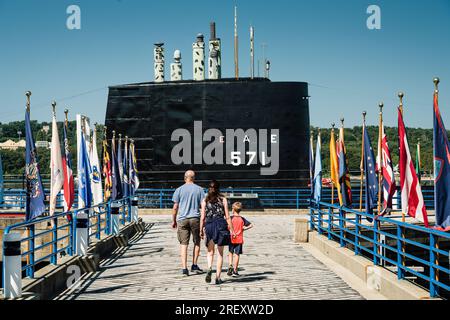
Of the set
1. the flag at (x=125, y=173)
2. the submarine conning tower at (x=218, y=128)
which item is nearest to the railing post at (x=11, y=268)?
the flag at (x=125, y=173)

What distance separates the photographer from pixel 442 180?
8508 millimetres

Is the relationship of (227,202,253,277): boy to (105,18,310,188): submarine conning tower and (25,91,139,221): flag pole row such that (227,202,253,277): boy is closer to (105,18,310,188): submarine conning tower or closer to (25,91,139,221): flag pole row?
(25,91,139,221): flag pole row

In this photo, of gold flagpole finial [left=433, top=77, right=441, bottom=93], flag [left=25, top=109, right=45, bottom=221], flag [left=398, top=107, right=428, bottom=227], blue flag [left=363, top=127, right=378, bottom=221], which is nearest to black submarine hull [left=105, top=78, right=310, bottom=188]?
blue flag [left=363, top=127, right=378, bottom=221]

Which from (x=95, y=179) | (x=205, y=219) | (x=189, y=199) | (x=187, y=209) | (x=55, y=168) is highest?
(x=55, y=168)

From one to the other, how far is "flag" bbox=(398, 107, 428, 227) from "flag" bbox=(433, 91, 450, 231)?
117 cm

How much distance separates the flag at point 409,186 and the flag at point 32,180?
18.7ft

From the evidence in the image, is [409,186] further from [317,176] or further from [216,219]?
[317,176]

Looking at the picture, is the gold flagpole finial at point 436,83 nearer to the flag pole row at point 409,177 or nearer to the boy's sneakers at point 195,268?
the flag pole row at point 409,177

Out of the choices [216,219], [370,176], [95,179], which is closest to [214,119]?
[95,179]

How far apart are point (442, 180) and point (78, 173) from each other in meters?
9.27

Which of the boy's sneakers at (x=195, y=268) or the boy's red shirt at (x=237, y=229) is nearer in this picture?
the boy's red shirt at (x=237, y=229)

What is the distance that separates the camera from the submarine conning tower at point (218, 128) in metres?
27.3
